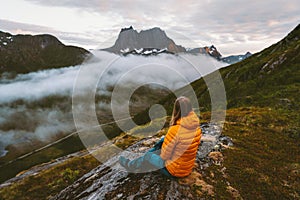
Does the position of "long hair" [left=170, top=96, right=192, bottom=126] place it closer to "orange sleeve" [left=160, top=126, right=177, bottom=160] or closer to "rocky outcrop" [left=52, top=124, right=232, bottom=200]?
"orange sleeve" [left=160, top=126, right=177, bottom=160]

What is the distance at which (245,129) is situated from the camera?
1656 centimetres

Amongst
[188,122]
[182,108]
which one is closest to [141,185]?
[188,122]

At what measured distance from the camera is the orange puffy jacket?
822 cm

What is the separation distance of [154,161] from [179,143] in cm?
142

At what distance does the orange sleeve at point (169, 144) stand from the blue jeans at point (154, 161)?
0.31m

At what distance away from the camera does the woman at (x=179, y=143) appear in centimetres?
823

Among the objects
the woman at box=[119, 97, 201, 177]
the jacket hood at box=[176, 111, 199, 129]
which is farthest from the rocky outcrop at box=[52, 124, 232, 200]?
the jacket hood at box=[176, 111, 199, 129]

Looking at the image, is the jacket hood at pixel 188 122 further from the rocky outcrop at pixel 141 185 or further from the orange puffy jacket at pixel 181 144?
the rocky outcrop at pixel 141 185

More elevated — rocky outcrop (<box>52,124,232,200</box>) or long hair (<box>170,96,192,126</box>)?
long hair (<box>170,96,192,126</box>)

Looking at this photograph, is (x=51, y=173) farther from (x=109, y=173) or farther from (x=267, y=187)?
(x=267, y=187)

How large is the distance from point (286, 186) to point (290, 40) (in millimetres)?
67263

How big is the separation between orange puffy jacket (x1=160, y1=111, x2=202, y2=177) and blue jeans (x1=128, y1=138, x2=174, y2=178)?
237 mm

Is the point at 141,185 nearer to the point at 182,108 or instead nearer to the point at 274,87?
the point at 182,108

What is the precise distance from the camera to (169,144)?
327 inches
